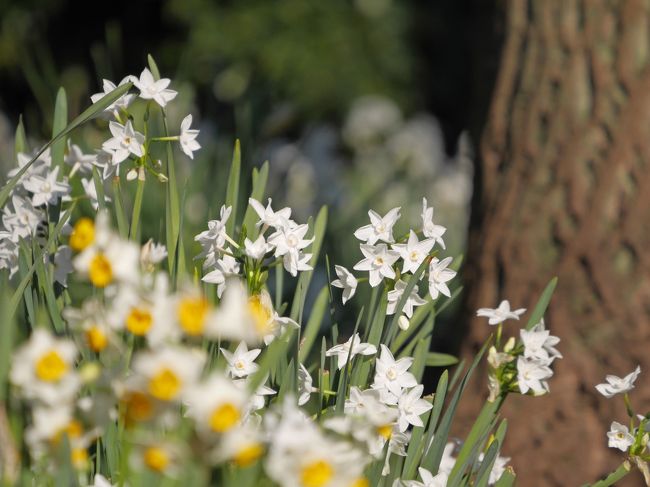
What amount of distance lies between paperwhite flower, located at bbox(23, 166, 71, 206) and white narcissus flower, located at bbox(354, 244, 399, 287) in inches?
18.9

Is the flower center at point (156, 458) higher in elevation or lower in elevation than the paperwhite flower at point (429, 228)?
higher

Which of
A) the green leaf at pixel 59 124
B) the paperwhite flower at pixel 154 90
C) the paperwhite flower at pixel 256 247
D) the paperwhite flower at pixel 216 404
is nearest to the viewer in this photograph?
the paperwhite flower at pixel 216 404

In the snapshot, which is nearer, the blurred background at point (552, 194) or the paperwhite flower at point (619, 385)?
the paperwhite flower at point (619, 385)

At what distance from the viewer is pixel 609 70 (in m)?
1.86

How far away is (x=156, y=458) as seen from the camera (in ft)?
2.17

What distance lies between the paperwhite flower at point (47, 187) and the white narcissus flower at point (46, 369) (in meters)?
0.61

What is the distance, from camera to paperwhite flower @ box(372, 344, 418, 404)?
110 centimetres

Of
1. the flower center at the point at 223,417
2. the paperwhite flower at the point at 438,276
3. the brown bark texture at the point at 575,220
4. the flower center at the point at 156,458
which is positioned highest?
the flower center at the point at 223,417

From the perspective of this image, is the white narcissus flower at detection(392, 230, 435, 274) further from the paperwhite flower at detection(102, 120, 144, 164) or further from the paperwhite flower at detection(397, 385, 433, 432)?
the paperwhite flower at detection(102, 120, 144, 164)

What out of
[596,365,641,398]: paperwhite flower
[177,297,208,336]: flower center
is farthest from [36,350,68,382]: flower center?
[596,365,641,398]: paperwhite flower

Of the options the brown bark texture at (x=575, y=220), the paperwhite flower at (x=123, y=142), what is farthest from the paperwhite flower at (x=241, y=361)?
the brown bark texture at (x=575, y=220)

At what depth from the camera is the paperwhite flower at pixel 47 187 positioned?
4.14ft

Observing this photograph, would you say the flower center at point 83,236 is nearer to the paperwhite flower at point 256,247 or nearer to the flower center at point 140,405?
the flower center at point 140,405

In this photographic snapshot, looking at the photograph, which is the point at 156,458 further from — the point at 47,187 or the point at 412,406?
the point at 47,187
